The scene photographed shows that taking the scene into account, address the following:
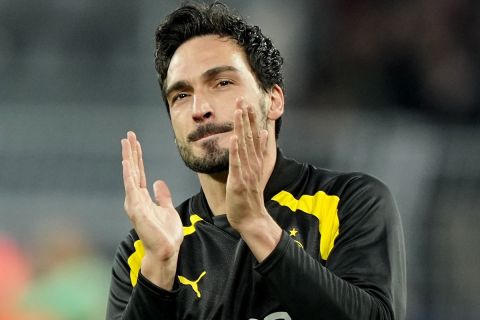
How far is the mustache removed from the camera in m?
1.98

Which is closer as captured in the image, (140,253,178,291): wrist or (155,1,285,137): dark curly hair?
(140,253,178,291): wrist

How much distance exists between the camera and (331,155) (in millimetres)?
4512

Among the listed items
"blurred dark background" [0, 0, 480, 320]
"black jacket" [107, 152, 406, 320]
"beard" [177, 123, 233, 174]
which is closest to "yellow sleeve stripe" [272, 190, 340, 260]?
"black jacket" [107, 152, 406, 320]

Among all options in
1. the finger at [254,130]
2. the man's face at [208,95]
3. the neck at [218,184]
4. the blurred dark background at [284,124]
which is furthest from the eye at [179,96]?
the blurred dark background at [284,124]

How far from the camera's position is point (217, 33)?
223 centimetres

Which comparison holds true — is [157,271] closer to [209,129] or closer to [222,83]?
[209,129]

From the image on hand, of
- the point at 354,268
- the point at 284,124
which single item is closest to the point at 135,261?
the point at 354,268

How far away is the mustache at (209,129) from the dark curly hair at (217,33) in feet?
0.82

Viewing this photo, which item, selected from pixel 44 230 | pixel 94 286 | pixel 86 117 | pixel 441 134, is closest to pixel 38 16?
pixel 86 117

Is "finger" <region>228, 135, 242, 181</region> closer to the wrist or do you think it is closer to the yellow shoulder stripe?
the wrist

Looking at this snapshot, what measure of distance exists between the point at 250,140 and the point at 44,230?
3.03m

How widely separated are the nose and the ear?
0.23m

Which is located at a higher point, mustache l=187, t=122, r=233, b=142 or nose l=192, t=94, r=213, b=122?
nose l=192, t=94, r=213, b=122

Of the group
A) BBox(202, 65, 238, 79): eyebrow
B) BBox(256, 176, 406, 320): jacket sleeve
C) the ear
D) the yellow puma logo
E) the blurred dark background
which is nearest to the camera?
BBox(256, 176, 406, 320): jacket sleeve
